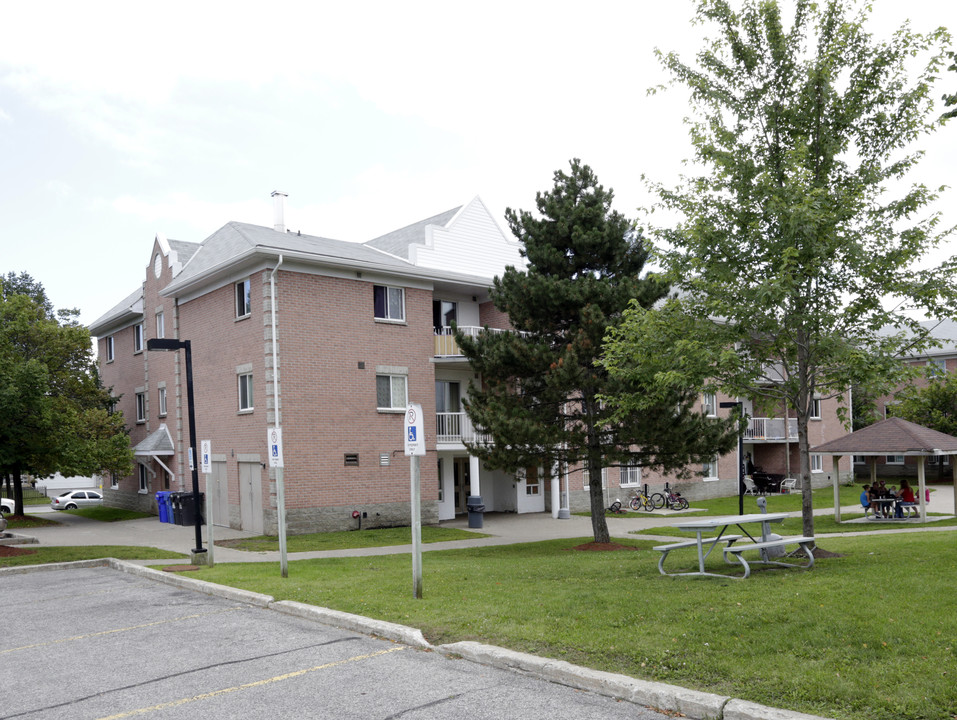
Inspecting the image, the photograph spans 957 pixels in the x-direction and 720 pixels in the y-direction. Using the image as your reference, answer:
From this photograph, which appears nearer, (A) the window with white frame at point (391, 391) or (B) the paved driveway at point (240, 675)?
(B) the paved driveway at point (240, 675)

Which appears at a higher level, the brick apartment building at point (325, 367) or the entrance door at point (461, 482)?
the brick apartment building at point (325, 367)

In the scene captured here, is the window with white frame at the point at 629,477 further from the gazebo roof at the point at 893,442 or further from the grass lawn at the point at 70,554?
the grass lawn at the point at 70,554

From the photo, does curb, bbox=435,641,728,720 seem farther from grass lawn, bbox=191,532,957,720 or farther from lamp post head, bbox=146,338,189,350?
lamp post head, bbox=146,338,189,350

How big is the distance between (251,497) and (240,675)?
18.0m

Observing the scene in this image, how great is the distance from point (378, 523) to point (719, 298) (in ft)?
52.3

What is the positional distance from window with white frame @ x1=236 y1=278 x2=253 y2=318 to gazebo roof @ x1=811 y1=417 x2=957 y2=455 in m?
17.5

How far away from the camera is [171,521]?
28.6 meters

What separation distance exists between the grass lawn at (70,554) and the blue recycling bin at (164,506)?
852 cm

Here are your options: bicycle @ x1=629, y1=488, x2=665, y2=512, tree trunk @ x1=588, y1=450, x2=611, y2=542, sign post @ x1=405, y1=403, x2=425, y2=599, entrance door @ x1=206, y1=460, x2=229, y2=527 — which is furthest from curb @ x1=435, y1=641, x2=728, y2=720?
bicycle @ x1=629, y1=488, x2=665, y2=512

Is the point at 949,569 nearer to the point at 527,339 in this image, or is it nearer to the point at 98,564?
the point at 527,339

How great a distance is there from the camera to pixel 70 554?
1838 cm

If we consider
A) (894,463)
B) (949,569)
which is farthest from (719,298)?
(894,463)

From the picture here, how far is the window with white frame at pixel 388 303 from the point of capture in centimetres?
2630

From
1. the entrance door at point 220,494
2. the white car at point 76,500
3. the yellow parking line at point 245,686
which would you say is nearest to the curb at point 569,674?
the yellow parking line at point 245,686
